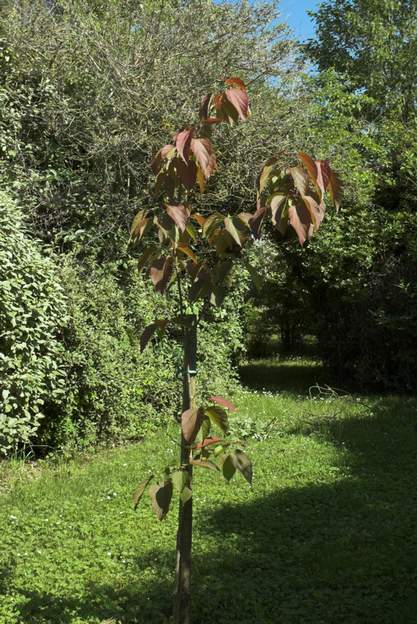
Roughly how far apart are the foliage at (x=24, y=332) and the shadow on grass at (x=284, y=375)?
4322mm

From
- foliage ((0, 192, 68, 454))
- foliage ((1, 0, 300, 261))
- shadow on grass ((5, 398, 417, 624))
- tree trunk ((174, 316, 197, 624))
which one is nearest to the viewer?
tree trunk ((174, 316, 197, 624))

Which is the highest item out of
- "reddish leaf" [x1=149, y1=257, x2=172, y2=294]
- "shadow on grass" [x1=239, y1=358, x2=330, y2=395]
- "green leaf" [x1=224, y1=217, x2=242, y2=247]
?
"green leaf" [x1=224, y1=217, x2=242, y2=247]

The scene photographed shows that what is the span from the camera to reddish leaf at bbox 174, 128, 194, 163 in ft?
7.32

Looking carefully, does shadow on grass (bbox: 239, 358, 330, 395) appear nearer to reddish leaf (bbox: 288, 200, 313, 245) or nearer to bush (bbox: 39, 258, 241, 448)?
bush (bbox: 39, 258, 241, 448)

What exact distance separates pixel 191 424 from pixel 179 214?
69 centimetres

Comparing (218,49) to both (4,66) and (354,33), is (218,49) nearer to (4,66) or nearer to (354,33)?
(4,66)

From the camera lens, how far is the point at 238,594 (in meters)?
3.57

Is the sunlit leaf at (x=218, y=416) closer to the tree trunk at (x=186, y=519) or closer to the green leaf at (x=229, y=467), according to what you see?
the green leaf at (x=229, y=467)

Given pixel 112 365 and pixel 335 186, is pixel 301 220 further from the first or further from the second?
pixel 112 365

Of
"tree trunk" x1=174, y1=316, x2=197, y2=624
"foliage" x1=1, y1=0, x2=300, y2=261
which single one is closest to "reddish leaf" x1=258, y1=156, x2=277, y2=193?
"tree trunk" x1=174, y1=316, x2=197, y2=624

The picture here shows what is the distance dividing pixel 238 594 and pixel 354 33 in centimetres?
2068

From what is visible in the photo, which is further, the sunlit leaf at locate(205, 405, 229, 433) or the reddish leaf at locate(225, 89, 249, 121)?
the sunlit leaf at locate(205, 405, 229, 433)

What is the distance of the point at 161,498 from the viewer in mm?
2410

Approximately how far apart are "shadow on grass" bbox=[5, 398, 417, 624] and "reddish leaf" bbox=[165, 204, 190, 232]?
194cm
